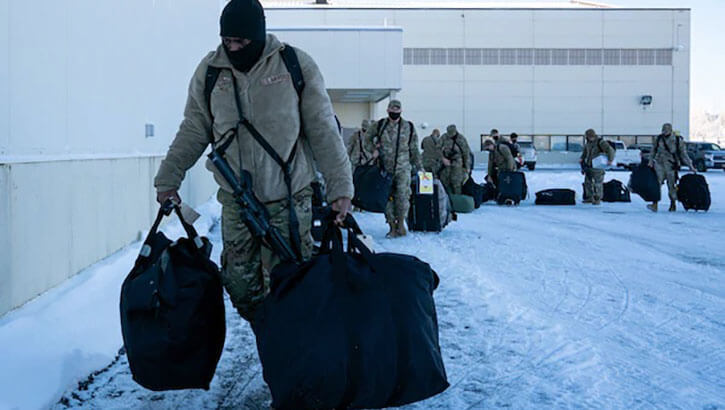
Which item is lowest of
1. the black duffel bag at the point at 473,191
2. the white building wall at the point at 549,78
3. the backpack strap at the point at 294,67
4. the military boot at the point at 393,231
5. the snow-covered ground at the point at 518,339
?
the snow-covered ground at the point at 518,339

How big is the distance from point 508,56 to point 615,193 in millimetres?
30224

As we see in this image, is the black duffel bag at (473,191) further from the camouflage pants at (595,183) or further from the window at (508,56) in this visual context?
the window at (508,56)

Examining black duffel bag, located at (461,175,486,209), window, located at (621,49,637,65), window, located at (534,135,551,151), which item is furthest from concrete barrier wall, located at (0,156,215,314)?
window, located at (621,49,637,65)

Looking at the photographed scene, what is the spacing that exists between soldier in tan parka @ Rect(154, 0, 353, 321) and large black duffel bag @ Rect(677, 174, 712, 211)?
1279cm

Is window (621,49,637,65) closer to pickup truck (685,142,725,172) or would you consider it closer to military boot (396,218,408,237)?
pickup truck (685,142,725,172)

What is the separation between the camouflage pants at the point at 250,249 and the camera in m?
3.58

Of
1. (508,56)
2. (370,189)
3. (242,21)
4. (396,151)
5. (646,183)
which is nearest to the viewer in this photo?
(242,21)

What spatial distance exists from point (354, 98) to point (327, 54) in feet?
16.6

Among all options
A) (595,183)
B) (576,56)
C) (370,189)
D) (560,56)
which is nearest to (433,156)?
(595,183)

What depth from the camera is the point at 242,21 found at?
3.46 metres

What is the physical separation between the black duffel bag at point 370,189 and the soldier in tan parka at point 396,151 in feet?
1.86

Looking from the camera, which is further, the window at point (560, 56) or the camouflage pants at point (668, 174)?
the window at point (560, 56)

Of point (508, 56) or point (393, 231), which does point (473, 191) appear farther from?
point (508, 56)

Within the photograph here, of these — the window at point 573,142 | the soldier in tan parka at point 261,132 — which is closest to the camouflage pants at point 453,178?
the soldier in tan parka at point 261,132
